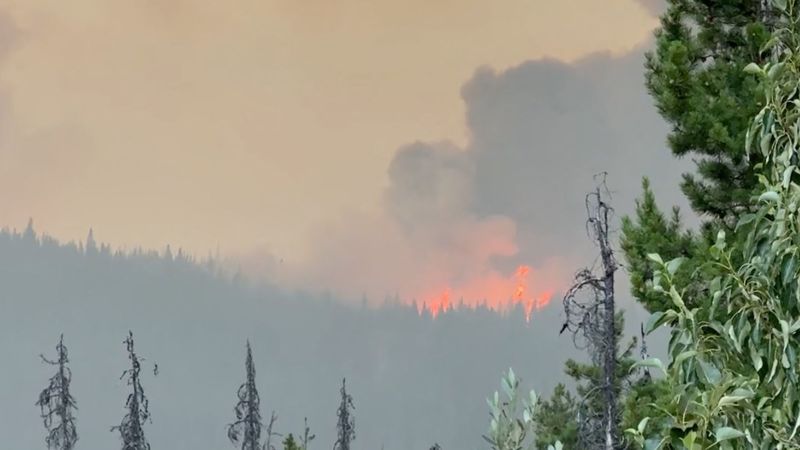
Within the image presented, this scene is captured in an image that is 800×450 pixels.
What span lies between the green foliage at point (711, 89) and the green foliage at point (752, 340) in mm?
5186

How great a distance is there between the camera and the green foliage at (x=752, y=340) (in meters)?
2.73

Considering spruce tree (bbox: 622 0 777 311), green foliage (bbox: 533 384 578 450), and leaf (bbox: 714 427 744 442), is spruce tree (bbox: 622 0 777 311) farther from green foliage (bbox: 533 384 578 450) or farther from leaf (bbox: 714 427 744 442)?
green foliage (bbox: 533 384 578 450)

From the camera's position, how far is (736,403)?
9.00 ft

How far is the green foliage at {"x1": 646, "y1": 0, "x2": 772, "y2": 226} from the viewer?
8.08 meters

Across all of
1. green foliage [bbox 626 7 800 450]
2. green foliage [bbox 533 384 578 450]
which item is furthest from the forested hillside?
green foliage [bbox 626 7 800 450]

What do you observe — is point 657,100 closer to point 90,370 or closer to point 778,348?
point 778,348

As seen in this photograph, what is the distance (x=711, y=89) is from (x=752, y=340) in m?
5.86

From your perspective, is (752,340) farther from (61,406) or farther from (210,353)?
(210,353)

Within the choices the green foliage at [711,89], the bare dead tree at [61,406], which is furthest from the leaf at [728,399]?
the bare dead tree at [61,406]

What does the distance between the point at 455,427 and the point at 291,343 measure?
31.7 m

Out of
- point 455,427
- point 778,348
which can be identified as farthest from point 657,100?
point 455,427

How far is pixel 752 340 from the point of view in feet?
9.45

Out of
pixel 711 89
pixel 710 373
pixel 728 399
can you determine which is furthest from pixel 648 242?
pixel 728 399

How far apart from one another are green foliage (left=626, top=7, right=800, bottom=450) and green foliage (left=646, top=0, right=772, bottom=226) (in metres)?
5.19
